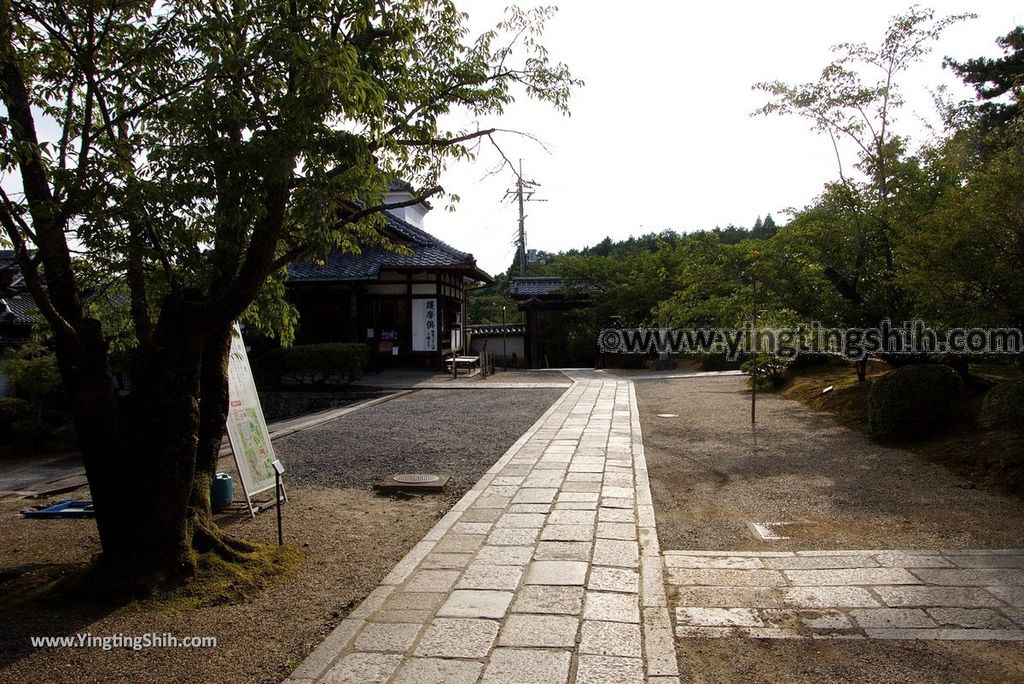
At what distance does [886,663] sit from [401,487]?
429 centimetres

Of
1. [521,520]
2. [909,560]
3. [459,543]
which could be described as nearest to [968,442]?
[909,560]

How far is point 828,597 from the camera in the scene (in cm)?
367

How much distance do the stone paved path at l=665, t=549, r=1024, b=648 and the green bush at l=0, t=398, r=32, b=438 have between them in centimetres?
1310

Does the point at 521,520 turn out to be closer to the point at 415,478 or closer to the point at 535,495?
the point at 535,495

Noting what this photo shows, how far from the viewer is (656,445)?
339 inches

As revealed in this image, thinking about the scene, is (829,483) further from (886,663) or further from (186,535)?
(186,535)

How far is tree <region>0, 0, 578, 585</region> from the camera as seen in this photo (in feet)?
11.4

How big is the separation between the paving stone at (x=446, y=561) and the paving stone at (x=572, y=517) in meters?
0.96

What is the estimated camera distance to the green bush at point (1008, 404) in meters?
6.32

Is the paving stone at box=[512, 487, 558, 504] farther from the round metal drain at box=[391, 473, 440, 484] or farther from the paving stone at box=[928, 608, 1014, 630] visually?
the paving stone at box=[928, 608, 1014, 630]

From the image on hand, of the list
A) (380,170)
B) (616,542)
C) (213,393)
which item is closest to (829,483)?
(616,542)

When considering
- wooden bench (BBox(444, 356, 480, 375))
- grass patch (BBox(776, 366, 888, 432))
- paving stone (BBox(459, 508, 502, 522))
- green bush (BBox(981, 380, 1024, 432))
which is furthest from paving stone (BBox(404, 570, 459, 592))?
wooden bench (BBox(444, 356, 480, 375))

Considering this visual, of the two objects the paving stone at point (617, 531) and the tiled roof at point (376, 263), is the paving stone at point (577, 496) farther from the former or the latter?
the tiled roof at point (376, 263)

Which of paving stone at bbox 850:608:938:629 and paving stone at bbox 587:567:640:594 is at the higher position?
paving stone at bbox 587:567:640:594
